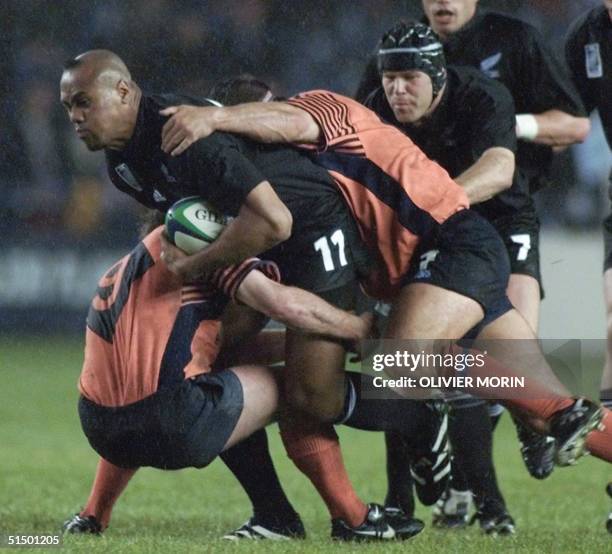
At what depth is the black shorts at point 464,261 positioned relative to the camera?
5352 mm

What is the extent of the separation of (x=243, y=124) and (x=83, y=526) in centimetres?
154

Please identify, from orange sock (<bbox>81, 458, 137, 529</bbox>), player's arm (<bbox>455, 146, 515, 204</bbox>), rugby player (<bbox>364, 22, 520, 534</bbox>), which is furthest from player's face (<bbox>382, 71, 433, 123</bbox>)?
orange sock (<bbox>81, 458, 137, 529</bbox>)

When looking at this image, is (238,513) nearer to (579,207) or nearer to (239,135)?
(239,135)

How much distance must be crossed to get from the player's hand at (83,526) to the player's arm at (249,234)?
3.32 feet

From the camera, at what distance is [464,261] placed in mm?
5371

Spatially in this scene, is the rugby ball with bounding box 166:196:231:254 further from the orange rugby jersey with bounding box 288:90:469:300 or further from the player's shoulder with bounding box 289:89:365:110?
the player's shoulder with bounding box 289:89:365:110

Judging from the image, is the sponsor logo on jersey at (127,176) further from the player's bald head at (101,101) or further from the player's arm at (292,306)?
the player's arm at (292,306)

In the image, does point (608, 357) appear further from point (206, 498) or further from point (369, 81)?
point (206, 498)

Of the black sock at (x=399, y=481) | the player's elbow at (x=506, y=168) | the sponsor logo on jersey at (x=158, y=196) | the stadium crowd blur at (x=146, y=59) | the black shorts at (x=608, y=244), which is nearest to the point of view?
the sponsor logo on jersey at (x=158, y=196)

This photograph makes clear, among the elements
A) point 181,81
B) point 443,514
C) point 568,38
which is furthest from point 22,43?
point 443,514

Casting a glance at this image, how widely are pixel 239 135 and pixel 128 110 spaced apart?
0.39 meters

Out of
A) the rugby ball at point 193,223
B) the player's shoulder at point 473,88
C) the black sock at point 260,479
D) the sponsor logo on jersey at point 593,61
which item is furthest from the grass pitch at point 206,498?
the sponsor logo on jersey at point 593,61

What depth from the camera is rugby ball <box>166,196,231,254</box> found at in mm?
5113

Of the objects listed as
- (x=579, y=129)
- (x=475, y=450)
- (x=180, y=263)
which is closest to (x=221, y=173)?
(x=180, y=263)
